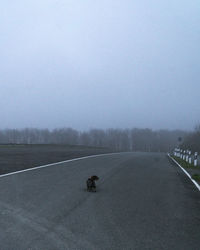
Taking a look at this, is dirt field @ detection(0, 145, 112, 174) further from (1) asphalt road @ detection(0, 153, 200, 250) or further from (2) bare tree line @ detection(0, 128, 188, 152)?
(2) bare tree line @ detection(0, 128, 188, 152)

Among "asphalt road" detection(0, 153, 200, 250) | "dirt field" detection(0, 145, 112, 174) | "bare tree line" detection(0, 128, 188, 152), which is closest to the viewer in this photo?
"asphalt road" detection(0, 153, 200, 250)

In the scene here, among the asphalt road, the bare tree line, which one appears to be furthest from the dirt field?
the bare tree line

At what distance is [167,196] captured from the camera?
9.10 m

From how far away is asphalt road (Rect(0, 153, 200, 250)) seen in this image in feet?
16.0

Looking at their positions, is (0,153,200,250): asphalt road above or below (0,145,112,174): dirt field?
below

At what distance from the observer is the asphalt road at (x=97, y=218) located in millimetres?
4875

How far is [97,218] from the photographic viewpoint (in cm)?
634

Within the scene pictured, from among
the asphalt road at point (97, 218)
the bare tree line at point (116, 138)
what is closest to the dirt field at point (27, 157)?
the asphalt road at point (97, 218)

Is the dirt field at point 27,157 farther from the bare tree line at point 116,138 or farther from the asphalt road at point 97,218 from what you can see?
the bare tree line at point 116,138

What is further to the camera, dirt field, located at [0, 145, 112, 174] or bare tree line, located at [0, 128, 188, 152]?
bare tree line, located at [0, 128, 188, 152]

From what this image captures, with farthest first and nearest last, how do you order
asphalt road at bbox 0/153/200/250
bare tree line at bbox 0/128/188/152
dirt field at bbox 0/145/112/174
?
bare tree line at bbox 0/128/188/152 < dirt field at bbox 0/145/112/174 < asphalt road at bbox 0/153/200/250

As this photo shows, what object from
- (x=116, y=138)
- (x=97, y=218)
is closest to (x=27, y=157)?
(x=97, y=218)

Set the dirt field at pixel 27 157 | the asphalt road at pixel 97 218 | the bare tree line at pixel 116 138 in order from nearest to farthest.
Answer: the asphalt road at pixel 97 218, the dirt field at pixel 27 157, the bare tree line at pixel 116 138

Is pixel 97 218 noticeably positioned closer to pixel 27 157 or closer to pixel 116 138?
pixel 27 157
